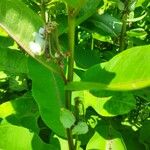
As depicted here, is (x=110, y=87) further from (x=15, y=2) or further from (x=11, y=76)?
(x=11, y=76)

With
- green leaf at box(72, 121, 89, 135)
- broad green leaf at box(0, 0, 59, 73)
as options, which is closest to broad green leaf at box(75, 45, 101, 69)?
green leaf at box(72, 121, 89, 135)

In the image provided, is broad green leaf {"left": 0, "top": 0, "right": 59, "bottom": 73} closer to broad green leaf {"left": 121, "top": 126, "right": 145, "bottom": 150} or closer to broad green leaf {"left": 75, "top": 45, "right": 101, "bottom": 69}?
broad green leaf {"left": 75, "top": 45, "right": 101, "bottom": 69}

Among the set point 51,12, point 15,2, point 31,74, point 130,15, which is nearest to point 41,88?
point 31,74

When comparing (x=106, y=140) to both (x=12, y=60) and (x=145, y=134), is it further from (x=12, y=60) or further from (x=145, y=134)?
(x=12, y=60)

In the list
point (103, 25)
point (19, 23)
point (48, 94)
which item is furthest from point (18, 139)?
point (103, 25)

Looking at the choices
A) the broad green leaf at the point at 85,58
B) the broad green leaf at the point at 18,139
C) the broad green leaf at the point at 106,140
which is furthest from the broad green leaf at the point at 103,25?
the broad green leaf at the point at 18,139

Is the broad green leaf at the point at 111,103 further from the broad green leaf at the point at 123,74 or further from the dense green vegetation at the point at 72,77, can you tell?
the broad green leaf at the point at 123,74
